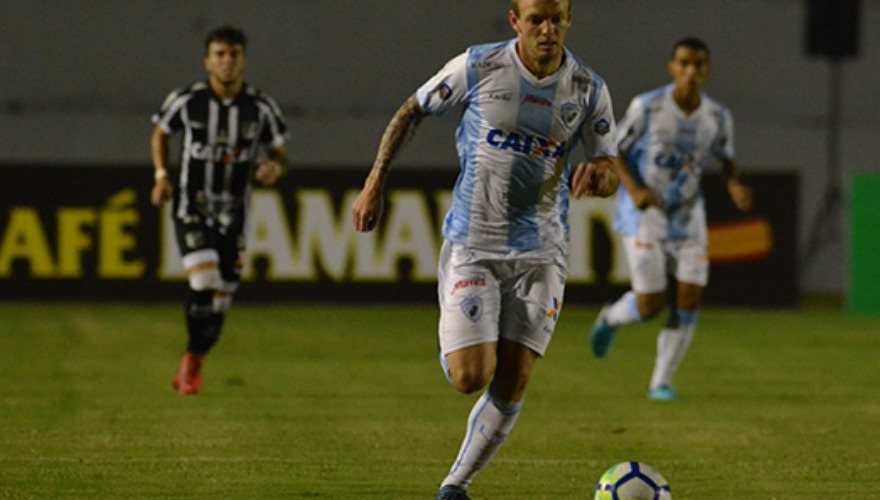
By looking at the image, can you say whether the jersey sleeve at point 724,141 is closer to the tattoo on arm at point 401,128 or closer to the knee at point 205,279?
the knee at point 205,279

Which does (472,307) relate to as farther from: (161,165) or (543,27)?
(161,165)

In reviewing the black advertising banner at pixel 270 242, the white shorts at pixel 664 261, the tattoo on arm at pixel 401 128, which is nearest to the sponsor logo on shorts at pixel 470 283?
the tattoo on arm at pixel 401 128

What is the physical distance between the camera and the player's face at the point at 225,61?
10.7m

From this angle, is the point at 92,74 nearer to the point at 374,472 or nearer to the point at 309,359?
the point at 309,359

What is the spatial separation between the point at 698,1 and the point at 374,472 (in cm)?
1600

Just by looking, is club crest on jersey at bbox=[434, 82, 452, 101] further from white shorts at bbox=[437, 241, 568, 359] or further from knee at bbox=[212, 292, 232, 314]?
knee at bbox=[212, 292, 232, 314]

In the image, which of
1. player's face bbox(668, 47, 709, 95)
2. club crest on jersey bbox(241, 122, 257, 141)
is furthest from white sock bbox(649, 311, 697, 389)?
club crest on jersey bbox(241, 122, 257, 141)

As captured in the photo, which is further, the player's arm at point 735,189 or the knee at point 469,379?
the player's arm at point 735,189

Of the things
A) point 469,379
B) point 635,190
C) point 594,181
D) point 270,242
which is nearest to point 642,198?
point 635,190

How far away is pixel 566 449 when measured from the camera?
853 cm

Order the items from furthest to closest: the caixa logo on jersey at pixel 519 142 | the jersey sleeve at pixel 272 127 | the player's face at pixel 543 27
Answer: the jersey sleeve at pixel 272 127 → the caixa logo on jersey at pixel 519 142 → the player's face at pixel 543 27

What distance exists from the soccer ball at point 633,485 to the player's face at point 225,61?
5.08 m

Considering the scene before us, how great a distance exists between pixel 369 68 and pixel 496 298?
16.1 meters

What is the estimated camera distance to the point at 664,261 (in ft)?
35.9
